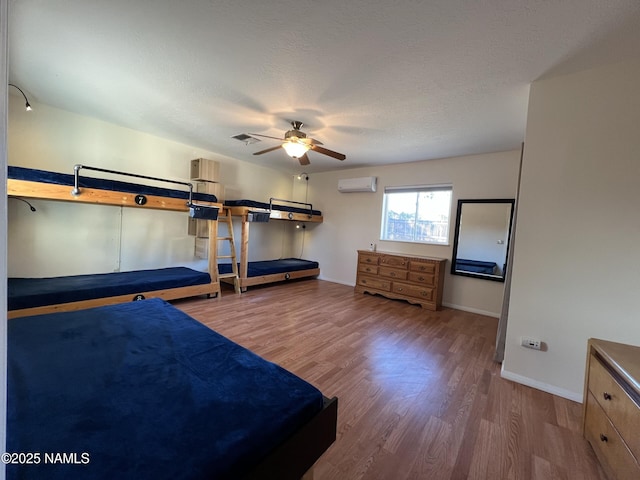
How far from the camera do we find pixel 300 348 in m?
2.63

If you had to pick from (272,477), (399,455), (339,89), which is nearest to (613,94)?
(339,89)

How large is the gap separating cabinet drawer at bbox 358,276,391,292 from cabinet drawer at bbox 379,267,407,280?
0.12m

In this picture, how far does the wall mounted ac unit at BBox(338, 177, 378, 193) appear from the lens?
204 inches

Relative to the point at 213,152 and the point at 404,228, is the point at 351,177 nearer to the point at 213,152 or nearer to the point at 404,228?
the point at 404,228

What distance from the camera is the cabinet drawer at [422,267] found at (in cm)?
419

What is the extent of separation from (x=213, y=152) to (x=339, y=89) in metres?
3.25

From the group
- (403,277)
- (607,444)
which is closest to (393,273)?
(403,277)

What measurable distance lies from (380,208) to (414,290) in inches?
68.9

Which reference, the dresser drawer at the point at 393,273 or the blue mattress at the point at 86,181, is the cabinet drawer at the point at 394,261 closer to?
the dresser drawer at the point at 393,273

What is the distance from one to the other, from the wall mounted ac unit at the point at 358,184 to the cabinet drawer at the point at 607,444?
4157 mm

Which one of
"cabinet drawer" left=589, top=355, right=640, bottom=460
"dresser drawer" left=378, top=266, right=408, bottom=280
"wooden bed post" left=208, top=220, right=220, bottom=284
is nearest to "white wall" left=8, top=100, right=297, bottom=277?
"wooden bed post" left=208, top=220, right=220, bottom=284

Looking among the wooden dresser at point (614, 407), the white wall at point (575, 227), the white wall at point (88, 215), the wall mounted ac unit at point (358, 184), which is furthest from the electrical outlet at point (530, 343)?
the white wall at point (88, 215)

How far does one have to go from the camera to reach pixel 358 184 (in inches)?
209

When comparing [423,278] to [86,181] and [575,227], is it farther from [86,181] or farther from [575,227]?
[86,181]
